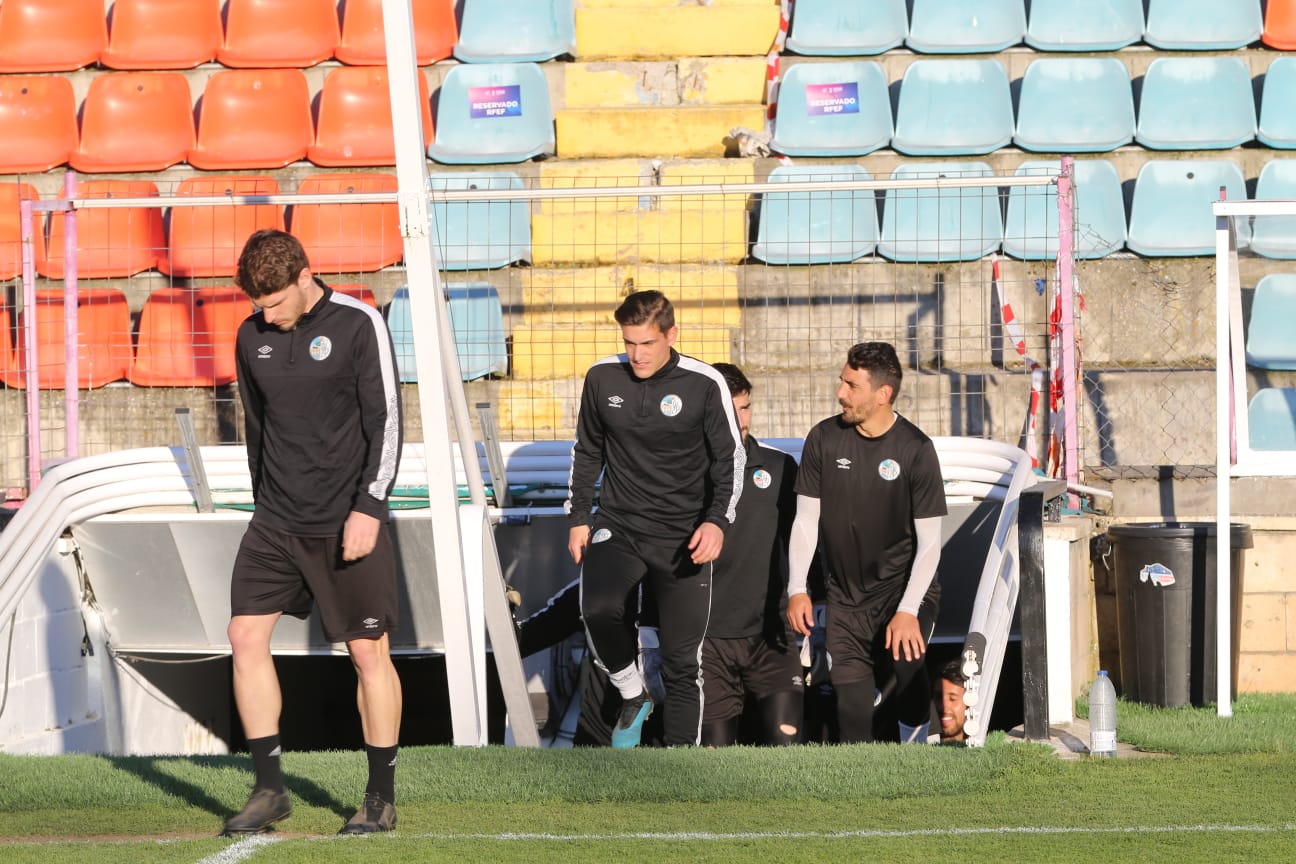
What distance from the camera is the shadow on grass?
16.8 ft

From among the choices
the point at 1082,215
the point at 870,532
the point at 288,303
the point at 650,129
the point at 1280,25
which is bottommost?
the point at 870,532

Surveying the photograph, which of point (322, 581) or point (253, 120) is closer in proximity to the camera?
point (322, 581)

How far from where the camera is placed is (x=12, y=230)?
11.0m

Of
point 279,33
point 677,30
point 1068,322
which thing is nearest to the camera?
point 1068,322

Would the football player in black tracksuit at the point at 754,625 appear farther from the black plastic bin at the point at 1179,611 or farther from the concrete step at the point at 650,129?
the concrete step at the point at 650,129

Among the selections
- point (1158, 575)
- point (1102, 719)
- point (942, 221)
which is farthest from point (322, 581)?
point (942, 221)

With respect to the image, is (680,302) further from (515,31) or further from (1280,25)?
(1280,25)

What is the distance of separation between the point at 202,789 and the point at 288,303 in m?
1.81

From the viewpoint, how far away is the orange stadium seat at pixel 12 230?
1037 cm

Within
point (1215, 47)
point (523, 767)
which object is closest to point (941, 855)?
point (523, 767)

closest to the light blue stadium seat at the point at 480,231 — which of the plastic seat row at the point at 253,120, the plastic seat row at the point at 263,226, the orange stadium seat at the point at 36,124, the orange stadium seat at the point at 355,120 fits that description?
the plastic seat row at the point at 263,226

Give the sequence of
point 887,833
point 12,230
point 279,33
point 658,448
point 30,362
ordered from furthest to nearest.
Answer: point 279,33, point 12,230, point 30,362, point 658,448, point 887,833

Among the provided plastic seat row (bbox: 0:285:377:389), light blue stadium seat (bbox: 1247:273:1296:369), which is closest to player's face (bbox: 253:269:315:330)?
plastic seat row (bbox: 0:285:377:389)

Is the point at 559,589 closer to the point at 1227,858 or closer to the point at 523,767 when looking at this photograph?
the point at 523,767
